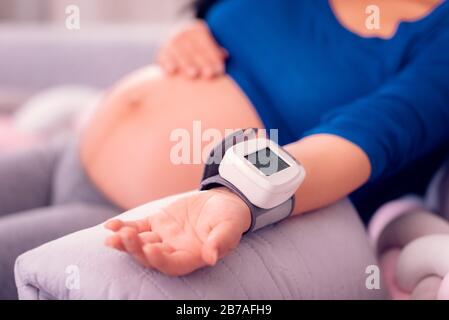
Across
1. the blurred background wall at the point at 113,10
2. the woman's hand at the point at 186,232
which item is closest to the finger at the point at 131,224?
the woman's hand at the point at 186,232

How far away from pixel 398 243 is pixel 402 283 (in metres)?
0.08

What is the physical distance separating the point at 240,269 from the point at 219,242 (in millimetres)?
59

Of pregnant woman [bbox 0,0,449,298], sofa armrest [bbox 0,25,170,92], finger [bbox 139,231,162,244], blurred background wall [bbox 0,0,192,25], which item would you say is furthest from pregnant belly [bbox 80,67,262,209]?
blurred background wall [bbox 0,0,192,25]

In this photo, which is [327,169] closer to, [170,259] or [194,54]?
[170,259]

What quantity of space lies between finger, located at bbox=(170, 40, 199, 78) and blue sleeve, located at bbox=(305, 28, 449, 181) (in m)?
0.24

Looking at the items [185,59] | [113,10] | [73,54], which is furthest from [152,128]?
[113,10]

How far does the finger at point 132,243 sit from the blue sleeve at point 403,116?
29 cm

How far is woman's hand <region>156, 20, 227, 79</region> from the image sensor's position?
2.95ft

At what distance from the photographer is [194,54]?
0.92m

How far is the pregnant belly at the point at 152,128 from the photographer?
81 cm

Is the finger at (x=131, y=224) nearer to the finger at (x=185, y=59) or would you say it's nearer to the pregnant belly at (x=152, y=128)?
the pregnant belly at (x=152, y=128)

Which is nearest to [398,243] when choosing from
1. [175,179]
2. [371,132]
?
[371,132]

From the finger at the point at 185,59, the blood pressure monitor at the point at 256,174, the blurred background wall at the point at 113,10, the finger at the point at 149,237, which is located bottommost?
the finger at the point at 149,237

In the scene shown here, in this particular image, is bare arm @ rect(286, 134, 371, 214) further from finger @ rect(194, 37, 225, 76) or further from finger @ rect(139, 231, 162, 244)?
finger @ rect(194, 37, 225, 76)
